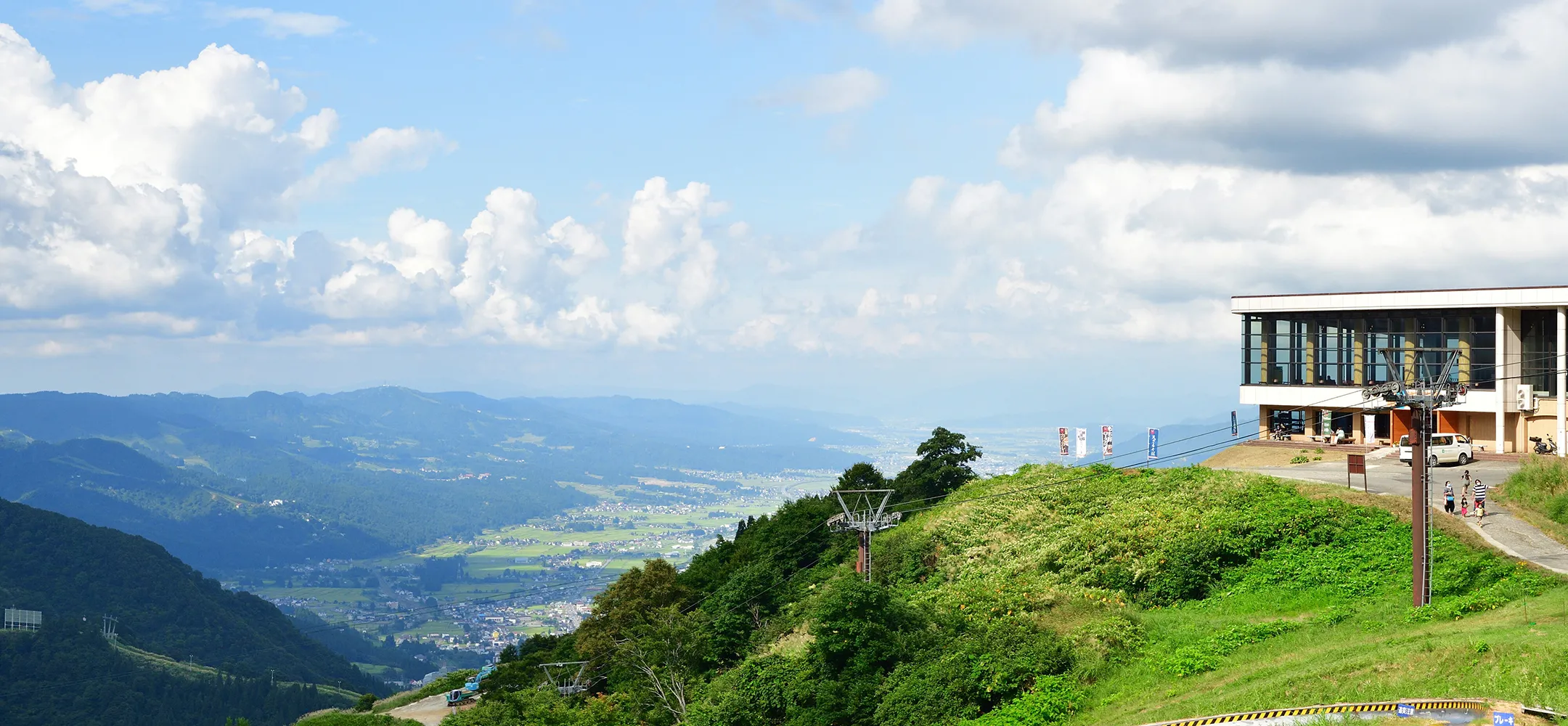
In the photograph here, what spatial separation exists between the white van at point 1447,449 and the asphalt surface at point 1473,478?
0.95 feet

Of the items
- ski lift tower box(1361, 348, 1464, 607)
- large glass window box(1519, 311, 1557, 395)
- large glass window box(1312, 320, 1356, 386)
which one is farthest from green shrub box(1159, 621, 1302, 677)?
large glass window box(1312, 320, 1356, 386)

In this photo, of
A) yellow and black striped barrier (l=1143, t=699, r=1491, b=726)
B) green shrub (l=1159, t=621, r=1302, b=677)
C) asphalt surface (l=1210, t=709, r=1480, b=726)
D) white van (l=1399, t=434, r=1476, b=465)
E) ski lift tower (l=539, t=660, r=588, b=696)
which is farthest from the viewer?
ski lift tower (l=539, t=660, r=588, b=696)

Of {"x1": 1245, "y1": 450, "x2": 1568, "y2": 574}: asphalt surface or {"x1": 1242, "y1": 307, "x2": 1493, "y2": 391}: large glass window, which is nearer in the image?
{"x1": 1245, "y1": 450, "x2": 1568, "y2": 574}: asphalt surface

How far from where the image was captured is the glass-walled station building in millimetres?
50031

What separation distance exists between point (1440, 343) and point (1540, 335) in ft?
12.7

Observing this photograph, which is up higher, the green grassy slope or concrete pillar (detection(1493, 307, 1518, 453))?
concrete pillar (detection(1493, 307, 1518, 453))

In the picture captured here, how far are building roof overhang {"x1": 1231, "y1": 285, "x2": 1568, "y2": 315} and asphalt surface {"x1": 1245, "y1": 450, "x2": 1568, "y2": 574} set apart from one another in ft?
27.2

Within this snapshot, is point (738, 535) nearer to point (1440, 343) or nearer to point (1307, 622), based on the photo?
point (1440, 343)

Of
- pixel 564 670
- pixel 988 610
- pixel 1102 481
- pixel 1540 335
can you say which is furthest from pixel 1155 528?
pixel 564 670

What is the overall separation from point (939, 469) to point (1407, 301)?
23.9 m

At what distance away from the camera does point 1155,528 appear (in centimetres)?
3422

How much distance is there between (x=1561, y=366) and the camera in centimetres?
4878

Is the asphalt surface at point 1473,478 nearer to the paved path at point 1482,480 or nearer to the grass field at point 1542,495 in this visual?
the paved path at point 1482,480

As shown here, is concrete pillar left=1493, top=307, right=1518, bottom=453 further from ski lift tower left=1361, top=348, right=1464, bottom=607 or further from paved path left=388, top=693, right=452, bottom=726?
paved path left=388, top=693, right=452, bottom=726
